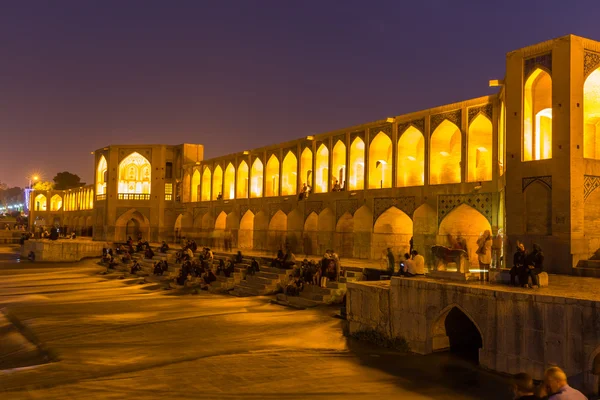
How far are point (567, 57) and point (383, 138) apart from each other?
7.72 meters

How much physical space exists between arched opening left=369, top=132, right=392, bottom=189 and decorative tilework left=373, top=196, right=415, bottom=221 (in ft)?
3.33

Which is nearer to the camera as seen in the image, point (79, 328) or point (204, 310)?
point (79, 328)

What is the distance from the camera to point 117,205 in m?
33.1

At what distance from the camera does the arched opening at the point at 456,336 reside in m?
8.68

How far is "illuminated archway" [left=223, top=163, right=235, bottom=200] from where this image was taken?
28250mm

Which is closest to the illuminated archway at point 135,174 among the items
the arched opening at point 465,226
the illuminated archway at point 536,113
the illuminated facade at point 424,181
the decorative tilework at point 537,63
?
the illuminated facade at point 424,181

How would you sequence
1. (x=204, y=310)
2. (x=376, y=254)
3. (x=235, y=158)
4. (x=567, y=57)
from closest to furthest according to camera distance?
1. (x=567, y=57)
2. (x=204, y=310)
3. (x=376, y=254)
4. (x=235, y=158)

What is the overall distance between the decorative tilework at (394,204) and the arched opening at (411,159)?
2.22 feet

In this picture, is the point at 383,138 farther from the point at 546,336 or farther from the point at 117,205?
the point at 117,205

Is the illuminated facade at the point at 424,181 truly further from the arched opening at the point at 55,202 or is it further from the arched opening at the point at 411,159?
the arched opening at the point at 55,202

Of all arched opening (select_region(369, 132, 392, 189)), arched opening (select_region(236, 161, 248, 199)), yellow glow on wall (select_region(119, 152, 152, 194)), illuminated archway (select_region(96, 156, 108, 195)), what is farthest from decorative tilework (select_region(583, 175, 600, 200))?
illuminated archway (select_region(96, 156, 108, 195))

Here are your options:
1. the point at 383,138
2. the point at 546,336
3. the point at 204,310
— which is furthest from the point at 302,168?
the point at 546,336

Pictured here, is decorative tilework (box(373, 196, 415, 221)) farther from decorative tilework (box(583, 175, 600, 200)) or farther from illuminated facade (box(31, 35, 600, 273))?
decorative tilework (box(583, 175, 600, 200))

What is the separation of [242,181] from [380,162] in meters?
10.1
